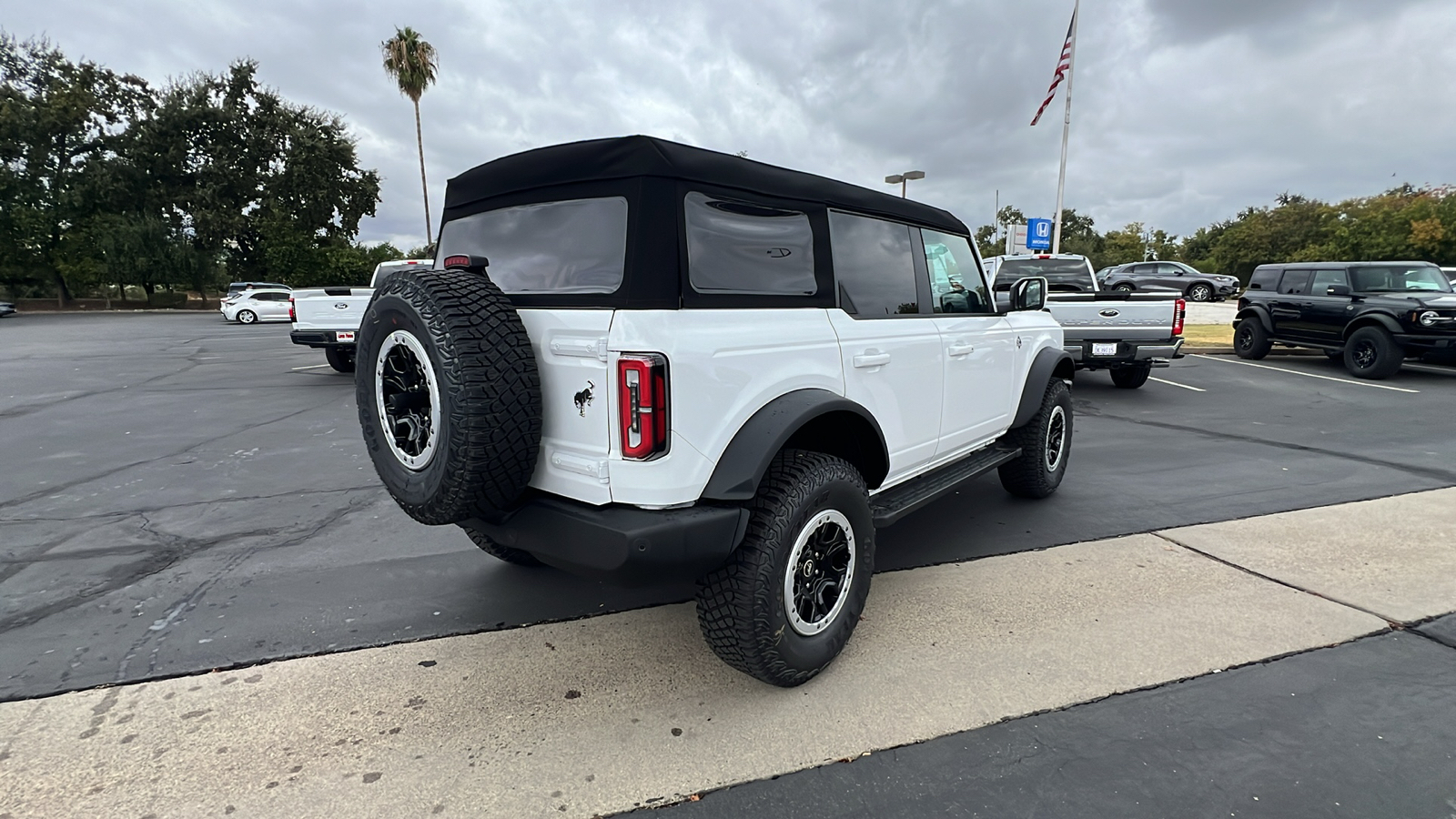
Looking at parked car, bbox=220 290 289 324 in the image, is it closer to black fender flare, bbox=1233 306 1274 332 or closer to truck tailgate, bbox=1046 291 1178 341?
truck tailgate, bbox=1046 291 1178 341

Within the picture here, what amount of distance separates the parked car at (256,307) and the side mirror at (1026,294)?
31.1 metres

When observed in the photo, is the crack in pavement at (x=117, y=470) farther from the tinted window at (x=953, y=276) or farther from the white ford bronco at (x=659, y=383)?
the tinted window at (x=953, y=276)

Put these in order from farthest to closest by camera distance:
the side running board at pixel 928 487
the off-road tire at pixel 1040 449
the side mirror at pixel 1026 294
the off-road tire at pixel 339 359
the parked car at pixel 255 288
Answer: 1. the parked car at pixel 255 288
2. the off-road tire at pixel 339 359
3. the off-road tire at pixel 1040 449
4. the side mirror at pixel 1026 294
5. the side running board at pixel 928 487

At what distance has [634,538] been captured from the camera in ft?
7.05

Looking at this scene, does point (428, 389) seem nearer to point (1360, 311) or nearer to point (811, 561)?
point (811, 561)

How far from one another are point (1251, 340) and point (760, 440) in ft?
47.3

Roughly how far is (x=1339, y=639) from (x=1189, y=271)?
103 feet

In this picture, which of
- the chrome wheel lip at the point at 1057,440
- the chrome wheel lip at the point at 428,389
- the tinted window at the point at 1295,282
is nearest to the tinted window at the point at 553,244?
the chrome wheel lip at the point at 428,389

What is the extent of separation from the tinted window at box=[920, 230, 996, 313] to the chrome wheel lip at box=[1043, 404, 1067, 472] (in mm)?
1161

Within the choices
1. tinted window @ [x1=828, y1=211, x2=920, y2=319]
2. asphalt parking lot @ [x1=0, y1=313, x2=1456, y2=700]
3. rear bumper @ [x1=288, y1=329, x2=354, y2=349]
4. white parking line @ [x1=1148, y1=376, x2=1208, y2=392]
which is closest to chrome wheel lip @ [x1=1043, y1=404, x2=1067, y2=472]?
asphalt parking lot @ [x1=0, y1=313, x2=1456, y2=700]

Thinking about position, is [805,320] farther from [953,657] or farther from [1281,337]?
[1281,337]

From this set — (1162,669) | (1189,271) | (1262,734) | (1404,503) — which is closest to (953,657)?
(1162,669)

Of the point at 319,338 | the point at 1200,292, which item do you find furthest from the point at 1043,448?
the point at 1200,292

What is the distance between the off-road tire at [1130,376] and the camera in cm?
999
